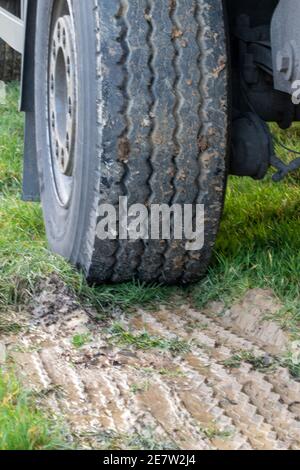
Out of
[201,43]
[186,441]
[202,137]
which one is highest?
[201,43]

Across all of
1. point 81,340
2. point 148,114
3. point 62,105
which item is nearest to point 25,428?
point 81,340

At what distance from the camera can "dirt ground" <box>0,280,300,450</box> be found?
2129 mm

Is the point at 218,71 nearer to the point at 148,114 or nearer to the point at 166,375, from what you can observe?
the point at 148,114

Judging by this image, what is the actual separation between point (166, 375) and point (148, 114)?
68 cm

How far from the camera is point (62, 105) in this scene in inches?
132

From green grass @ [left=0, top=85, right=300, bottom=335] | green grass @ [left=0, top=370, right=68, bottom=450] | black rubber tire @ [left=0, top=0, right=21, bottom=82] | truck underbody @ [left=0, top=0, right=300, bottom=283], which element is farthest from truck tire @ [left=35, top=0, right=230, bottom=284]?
black rubber tire @ [left=0, top=0, right=21, bottom=82]

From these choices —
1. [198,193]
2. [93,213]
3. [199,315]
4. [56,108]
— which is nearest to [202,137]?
[198,193]

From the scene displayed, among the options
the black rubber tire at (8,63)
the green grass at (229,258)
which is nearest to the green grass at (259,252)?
the green grass at (229,258)

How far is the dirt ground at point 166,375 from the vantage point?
6.98ft

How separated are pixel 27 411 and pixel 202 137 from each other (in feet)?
3.10

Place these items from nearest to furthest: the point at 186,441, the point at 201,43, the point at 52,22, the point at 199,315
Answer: the point at 186,441 < the point at 201,43 < the point at 199,315 < the point at 52,22

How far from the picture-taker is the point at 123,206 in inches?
108

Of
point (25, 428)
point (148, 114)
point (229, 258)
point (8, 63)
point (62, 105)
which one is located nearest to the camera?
point (25, 428)

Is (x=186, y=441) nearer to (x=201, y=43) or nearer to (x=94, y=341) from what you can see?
(x=94, y=341)
